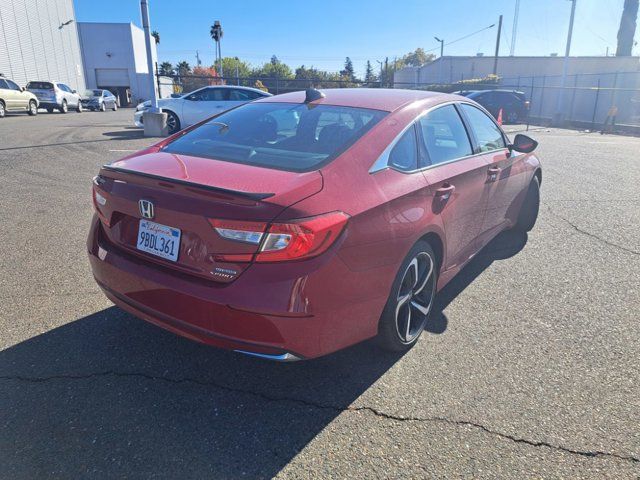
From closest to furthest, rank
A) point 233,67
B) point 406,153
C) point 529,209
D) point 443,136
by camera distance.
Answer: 1. point 406,153
2. point 443,136
3. point 529,209
4. point 233,67

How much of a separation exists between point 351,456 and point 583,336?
209 centimetres

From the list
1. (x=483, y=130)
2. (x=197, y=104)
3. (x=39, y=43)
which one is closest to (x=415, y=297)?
(x=483, y=130)

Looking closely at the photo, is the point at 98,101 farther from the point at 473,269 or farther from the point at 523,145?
the point at 473,269

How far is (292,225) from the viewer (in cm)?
221

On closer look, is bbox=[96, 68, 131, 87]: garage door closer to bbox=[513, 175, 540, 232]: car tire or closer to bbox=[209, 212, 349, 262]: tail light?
bbox=[513, 175, 540, 232]: car tire

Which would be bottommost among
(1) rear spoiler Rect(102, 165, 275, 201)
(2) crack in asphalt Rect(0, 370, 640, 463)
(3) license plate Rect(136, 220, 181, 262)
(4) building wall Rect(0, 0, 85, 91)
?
(2) crack in asphalt Rect(0, 370, 640, 463)

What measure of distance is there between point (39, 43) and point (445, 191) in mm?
47032


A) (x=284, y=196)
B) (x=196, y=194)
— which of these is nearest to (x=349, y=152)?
(x=284, y=196)

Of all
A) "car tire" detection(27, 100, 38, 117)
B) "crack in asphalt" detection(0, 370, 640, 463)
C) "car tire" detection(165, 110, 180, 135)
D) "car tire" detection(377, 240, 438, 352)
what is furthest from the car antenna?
"car tire" detection(27, 100, 38, 117)

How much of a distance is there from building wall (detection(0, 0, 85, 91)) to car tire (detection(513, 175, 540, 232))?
39.3 m

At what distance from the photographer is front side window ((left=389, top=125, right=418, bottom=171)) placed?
2920 mm

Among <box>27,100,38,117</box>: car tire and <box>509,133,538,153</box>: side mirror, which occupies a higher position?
<box>509,133,538,153</box>: side mirror

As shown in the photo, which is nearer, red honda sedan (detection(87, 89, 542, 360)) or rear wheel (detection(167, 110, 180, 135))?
red honda sedan (detection(87, 89, 542, 360))

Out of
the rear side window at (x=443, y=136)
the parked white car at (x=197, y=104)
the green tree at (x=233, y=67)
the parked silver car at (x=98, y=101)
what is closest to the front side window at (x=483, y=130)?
the rear side window at (x=443, y=136)
